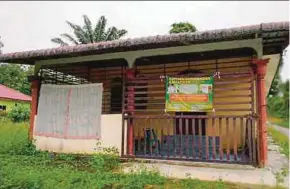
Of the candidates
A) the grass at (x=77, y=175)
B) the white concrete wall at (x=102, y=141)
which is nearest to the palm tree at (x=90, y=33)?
the white concrete wall at (x=102, y=141)

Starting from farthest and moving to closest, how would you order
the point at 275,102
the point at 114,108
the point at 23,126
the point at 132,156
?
1. the point at 275,102
2. the point at 23,126
3. the point at 114,108
4. the point at 132,156

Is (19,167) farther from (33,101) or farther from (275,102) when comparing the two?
(275,102)

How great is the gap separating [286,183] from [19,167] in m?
5.47

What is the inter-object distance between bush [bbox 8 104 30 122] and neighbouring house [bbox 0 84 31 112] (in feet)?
0.56

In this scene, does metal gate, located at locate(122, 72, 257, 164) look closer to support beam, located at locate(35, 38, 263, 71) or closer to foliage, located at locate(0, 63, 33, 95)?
support beam, located at locate(35, 38, 263, 71)

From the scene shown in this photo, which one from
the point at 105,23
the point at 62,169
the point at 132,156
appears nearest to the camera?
the point at 62,169

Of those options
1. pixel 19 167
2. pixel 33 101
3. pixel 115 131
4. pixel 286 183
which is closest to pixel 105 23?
pixel 33 101

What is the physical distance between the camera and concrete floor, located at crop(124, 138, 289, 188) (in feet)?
19.5

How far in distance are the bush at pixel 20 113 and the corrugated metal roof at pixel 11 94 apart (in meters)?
0.30

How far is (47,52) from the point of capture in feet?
27.6

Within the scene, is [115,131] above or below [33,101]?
below

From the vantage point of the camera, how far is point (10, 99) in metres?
9.54

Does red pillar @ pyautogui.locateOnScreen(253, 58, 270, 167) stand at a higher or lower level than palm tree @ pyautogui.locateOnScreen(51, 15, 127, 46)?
lower

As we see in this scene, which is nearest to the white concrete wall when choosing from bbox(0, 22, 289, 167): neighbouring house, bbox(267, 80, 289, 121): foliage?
bbox(0, 22, 289, 167): neighbouring house
